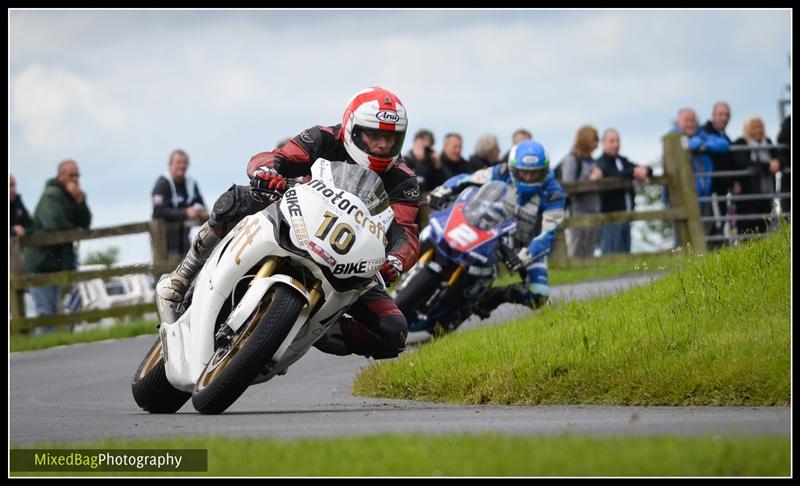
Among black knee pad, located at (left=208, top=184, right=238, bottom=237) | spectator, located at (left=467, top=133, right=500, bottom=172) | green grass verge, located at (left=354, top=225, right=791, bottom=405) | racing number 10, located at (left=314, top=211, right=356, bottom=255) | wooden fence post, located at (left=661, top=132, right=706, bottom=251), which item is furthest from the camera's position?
wooden fence post, located at (left=661, top=132, right=706, bottom=251)

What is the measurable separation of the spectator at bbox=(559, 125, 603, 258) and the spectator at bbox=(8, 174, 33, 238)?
666 centimetres

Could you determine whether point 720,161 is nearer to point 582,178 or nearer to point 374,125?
point 582,178

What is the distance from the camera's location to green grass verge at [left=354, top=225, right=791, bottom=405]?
907 centimetres

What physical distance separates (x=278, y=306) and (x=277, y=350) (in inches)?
9.0

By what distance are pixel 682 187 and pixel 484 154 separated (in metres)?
3.71

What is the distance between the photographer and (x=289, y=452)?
666cm

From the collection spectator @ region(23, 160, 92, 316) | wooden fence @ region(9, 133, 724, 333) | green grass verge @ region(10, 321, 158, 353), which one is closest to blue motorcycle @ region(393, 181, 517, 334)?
green grass verge @ region(10, 321, 158, 353)

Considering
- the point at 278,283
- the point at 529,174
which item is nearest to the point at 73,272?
the point at 529,174

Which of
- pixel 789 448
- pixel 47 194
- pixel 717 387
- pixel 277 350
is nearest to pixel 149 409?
pixel 277 350

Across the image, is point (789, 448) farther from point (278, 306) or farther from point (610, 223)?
point (610, 223)

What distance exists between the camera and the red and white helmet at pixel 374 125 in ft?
31.4
